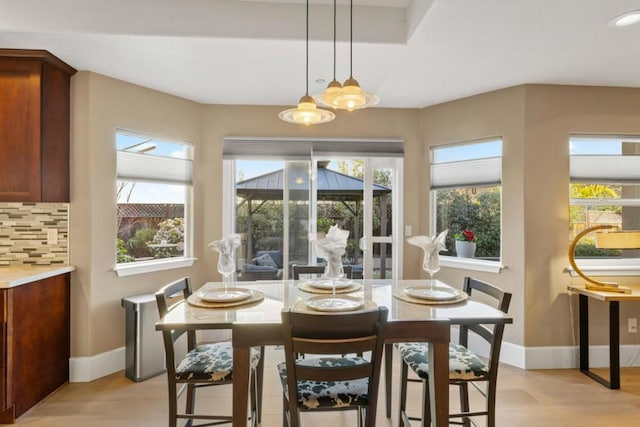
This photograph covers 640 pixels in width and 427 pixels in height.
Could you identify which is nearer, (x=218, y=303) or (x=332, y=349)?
(x=332, y=349)

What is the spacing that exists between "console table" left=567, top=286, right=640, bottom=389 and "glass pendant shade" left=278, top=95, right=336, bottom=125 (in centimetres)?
257

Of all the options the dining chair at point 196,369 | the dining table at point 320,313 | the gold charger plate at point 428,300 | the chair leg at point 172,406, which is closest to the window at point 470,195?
the gold charger plate at point 428,300

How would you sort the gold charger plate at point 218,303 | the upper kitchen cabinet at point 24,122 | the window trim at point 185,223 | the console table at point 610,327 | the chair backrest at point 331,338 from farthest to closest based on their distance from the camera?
the window trim at point 185,223 < the console table at point 610,327 < the upper kitchen cabinet at point 24,122 < the gold charger plate at point 218,303 < the chair backrest at point 331,338

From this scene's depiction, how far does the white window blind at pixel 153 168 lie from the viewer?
10.1ft

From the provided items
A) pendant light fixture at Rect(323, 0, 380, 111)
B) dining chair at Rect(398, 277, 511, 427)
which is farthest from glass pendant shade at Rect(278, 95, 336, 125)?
dining chair at Rect(398, 277, 511, 427)

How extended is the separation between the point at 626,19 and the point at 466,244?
2.09 meters

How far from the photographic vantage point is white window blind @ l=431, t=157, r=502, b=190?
3.31 m

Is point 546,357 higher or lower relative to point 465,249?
lower

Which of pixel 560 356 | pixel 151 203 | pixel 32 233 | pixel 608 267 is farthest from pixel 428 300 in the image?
pixel 32 233

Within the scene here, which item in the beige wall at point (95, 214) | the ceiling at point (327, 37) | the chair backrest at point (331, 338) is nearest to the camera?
the chair backrest at point (331, 338)

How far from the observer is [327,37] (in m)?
2.34

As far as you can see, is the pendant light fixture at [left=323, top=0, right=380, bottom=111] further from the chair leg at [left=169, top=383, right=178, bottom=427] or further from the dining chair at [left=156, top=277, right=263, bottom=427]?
the chair leg at [left=169, top=383, right=178, bottom=427]

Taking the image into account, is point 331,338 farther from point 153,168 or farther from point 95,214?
point 153,168

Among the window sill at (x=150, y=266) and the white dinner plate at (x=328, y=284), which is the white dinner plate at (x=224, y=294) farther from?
the window sill at (x=150, y=266)
